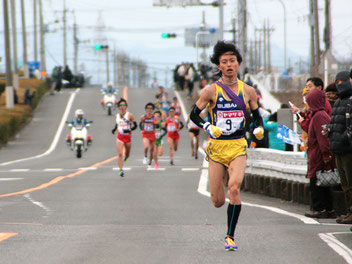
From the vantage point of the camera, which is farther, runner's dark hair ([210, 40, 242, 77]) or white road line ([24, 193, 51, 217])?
white road line ([24, 193, 51, 217])

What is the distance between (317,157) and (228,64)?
345 centimetres

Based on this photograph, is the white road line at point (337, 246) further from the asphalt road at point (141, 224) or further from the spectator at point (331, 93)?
the spectator at point (331, 93)

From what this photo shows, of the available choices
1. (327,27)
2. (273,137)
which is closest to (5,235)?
(273,137)

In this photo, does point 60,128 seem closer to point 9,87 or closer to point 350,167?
point 9,87

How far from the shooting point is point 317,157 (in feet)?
38.5

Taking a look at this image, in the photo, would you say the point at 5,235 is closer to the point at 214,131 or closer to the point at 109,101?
the point at 214,131

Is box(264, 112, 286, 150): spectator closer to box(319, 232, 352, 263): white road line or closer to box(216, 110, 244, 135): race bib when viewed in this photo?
box(319, 232, 352, 263): white road line

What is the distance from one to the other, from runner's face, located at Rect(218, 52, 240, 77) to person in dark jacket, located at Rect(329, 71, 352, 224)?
217 cm

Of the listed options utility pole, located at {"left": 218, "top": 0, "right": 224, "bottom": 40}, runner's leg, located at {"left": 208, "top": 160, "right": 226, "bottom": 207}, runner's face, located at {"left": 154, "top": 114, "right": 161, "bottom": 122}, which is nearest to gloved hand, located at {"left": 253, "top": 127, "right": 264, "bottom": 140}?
runner's leg, located at {"left": 208, "top": 160, "right": 226, "bottom": 207}

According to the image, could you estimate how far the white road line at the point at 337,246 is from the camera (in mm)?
7873

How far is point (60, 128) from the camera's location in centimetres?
4528

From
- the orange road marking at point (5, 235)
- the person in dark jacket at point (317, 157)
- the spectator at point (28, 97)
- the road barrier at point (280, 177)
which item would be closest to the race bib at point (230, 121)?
the orange road marking at point (5, 235)

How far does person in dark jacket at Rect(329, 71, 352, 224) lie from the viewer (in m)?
10.4

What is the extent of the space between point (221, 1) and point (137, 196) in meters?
29.7
